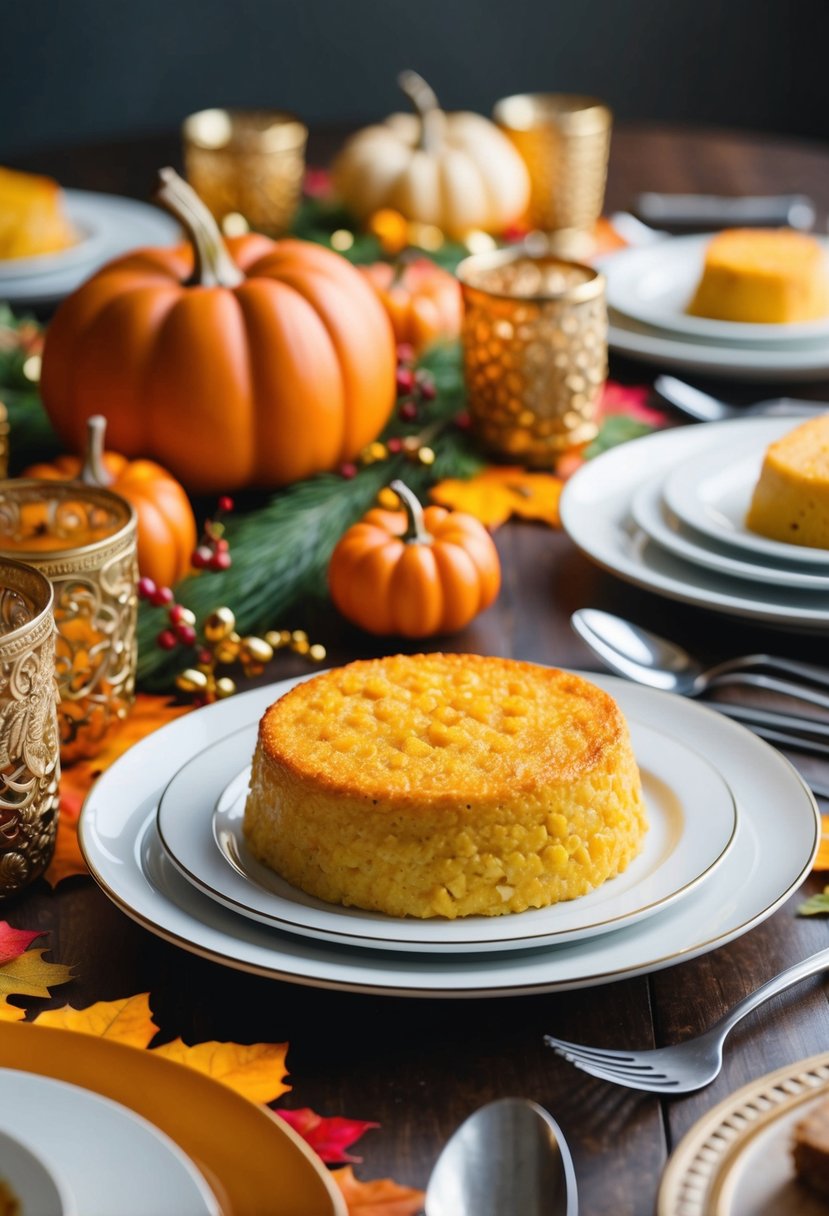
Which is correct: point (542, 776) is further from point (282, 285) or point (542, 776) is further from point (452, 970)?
point (282, 285)

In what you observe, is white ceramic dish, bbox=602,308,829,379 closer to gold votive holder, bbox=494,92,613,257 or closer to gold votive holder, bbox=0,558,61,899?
gold votive holder, bbox=494,92,613,257

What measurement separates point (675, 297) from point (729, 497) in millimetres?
821

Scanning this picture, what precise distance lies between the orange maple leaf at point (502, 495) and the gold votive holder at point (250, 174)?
874 millimetres

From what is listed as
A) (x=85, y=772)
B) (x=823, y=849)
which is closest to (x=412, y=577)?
(x=85, y=772)

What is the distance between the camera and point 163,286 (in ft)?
5.82

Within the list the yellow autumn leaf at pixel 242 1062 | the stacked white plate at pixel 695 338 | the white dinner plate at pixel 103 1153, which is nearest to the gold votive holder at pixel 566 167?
the stacked white plate at pixel 695 338

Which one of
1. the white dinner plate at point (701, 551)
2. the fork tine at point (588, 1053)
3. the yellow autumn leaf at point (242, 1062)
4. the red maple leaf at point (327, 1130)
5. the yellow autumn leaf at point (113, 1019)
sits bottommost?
the yellow autumn leaf at point (113, 1019)

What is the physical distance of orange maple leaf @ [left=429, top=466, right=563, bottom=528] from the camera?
5.77ft

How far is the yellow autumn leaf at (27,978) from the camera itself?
955 mm

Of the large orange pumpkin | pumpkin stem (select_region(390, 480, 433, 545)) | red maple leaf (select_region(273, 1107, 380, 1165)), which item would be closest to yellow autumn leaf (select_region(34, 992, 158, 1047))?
red maple leaf (select_region(273, 1107, 380, 1165))

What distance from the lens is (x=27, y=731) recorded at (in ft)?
3.34

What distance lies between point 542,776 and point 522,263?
1169mm

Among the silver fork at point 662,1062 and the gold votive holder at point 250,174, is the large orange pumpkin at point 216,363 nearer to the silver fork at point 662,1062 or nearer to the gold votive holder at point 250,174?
the gold votive holder at point 250,174

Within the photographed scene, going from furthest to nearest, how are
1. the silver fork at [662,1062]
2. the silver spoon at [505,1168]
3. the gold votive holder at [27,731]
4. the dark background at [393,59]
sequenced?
the dark background at [393,59]
the gold votive holder at [27,731]
the silver fork at [662,1062]
the silver spoon at [505,1168]
